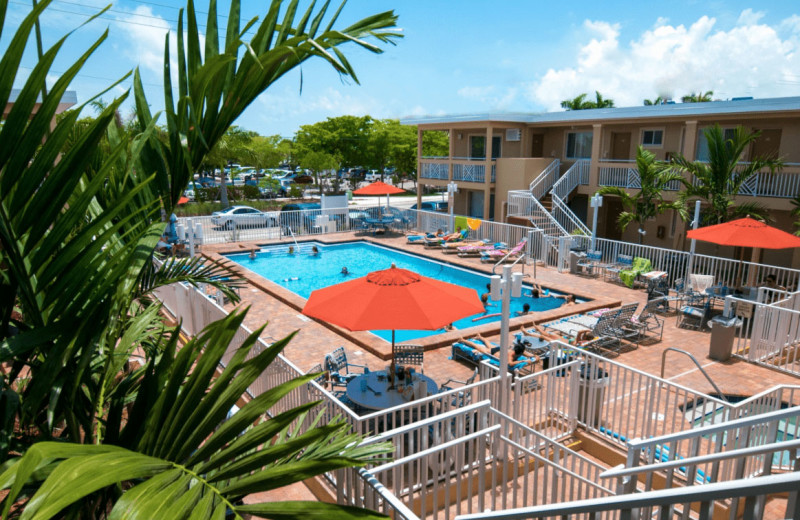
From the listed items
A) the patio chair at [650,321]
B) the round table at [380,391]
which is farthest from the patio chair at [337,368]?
the patio chair at [650,321]

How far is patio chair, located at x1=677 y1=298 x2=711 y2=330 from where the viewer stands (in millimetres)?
12038

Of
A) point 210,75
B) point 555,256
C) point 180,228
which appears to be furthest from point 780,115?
point 180,228

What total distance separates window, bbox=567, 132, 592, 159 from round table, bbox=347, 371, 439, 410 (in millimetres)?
20122

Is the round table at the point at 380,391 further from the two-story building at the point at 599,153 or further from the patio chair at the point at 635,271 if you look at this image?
the two-story building at the point at 599,153

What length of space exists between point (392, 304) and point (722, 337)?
22.7 feet

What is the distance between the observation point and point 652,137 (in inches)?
876

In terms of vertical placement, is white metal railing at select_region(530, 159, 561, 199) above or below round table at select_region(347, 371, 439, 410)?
above

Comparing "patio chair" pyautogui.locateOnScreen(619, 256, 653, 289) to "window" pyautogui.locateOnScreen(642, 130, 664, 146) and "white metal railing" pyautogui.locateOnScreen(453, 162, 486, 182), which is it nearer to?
"window" pyautogui.locateOnScreen(642, 130, 664, 146)

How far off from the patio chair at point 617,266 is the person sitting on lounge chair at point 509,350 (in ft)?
23.6

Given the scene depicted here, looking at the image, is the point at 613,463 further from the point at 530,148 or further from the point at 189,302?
the point at 530,148

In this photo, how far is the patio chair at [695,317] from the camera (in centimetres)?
1204

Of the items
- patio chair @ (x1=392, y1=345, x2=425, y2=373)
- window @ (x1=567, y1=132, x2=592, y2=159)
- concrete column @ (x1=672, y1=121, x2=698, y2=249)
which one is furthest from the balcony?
patio chair @ (x1=392, y1=345, x2=425, y2=373)

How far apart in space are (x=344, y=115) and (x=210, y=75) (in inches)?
1949

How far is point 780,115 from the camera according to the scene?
56.6 feet
